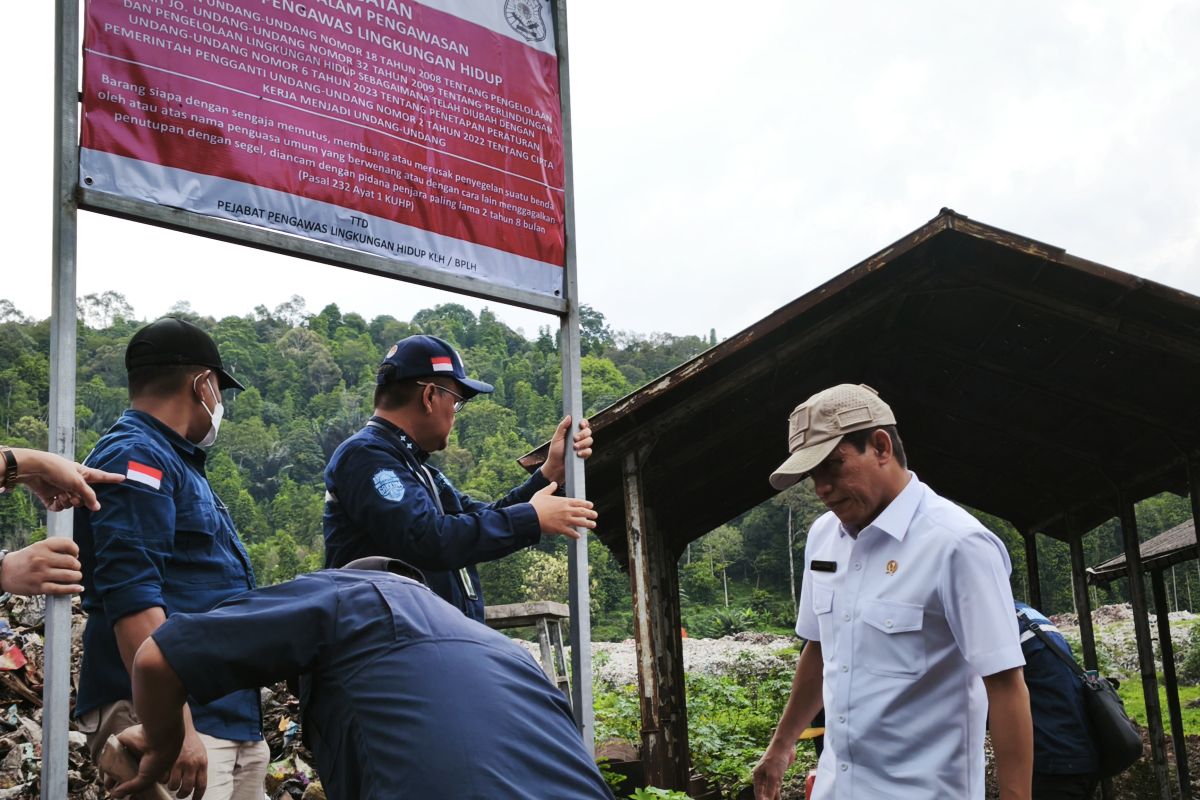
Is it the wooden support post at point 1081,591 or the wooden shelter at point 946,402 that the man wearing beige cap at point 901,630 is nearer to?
the wooden shelter at point 946,402

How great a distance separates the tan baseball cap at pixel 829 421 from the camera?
291cm

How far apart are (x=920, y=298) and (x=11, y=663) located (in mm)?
7378

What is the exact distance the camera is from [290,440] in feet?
273

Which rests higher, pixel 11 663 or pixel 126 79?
pixel 126 79

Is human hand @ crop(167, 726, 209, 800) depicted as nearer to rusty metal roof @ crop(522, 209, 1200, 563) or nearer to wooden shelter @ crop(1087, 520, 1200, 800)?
rusty metal roof @ crop(522, 209, 1200, 563)

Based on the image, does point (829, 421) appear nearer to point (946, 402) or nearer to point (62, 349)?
point (62, 349)

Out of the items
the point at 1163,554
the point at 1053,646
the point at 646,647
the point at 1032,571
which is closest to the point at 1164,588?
the point at 1163,554

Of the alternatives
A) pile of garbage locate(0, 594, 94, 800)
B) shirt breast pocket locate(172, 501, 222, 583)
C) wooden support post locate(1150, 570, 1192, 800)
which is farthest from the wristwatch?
wooden support post locate(1150, 570, 1192, 800)

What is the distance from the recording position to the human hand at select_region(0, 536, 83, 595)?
241cm

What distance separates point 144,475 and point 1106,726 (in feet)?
12.1

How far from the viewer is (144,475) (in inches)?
108

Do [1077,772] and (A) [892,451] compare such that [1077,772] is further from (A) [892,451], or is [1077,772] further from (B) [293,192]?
(B) [293,192]

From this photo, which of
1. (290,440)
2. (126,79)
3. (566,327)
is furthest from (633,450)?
(290,440)

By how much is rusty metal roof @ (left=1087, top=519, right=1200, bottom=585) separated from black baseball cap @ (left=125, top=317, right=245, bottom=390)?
1066cm
